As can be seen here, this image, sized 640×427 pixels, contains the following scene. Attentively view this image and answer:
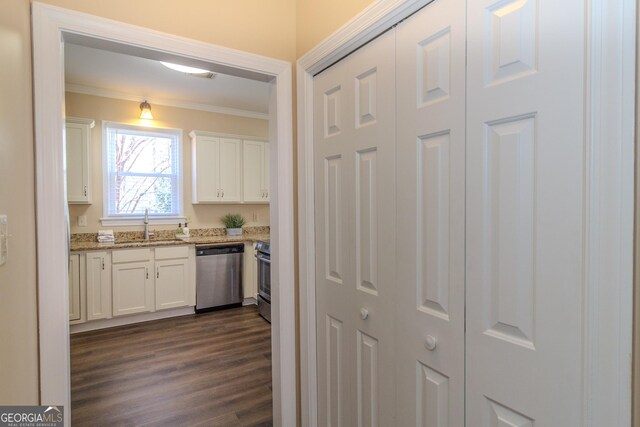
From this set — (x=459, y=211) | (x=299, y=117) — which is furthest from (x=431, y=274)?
(x=299, y=117)

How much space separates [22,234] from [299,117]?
1147 millimetres

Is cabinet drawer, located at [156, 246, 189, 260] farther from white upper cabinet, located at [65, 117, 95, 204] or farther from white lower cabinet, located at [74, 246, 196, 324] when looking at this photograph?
white upper cabinet, located at [65, 117, 95, 204]

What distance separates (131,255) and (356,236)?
3210 millimetres

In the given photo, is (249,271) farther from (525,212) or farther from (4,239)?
(525,212)

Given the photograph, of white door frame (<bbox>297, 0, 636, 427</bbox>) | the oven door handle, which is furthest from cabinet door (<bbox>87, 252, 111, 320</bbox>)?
white door frame (<bbox>297, 0, 636, 427</bbox>)

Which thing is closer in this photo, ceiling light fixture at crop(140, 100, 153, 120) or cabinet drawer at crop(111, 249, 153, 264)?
cabinet drawer at crop(111, 249, 153, 264)

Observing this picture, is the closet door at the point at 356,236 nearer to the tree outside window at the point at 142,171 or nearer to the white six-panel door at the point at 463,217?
the white six-panel door at the point at 463,217

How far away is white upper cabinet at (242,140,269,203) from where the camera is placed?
4664 millimetres

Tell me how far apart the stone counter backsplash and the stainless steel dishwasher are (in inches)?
23.8

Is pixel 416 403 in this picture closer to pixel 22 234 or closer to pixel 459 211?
pixel 459 211

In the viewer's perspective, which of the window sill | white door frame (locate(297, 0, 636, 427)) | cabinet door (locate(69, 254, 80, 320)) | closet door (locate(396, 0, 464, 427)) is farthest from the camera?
the window sill

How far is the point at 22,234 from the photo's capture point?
0.98 metres

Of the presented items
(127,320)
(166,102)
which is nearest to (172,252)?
(127,320)

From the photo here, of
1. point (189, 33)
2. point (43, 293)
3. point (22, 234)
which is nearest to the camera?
point (22, 234)
